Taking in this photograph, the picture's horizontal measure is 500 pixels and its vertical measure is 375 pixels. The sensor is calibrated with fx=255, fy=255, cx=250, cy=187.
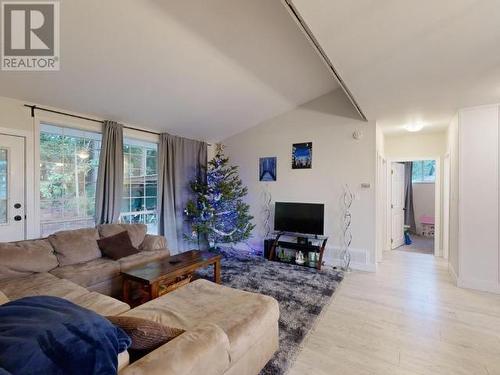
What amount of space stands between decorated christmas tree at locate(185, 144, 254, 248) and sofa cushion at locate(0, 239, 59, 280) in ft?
7.22

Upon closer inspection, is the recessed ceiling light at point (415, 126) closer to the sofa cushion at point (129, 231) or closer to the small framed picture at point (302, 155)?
the small framed picture at point (302, 155)

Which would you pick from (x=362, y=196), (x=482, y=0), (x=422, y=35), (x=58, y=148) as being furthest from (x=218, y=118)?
(x=482, y=0)

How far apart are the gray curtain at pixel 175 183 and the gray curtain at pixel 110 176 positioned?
0.78 metres

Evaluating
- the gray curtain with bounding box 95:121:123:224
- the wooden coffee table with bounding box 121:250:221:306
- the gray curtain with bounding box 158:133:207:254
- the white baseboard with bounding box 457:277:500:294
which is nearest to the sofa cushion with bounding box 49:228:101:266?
the gray curtain with bounding box 95:121:123:224

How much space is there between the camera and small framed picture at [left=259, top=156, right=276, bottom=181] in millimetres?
5023

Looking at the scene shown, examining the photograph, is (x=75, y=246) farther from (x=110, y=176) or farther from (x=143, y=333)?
(x=143, y=333)

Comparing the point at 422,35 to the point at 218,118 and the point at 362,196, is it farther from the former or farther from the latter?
the point at 218,118

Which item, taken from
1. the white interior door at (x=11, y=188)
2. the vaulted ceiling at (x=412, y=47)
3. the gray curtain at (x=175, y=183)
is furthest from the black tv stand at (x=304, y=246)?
the white interior door at (x=11, y=188)

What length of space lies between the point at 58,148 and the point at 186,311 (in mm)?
3008

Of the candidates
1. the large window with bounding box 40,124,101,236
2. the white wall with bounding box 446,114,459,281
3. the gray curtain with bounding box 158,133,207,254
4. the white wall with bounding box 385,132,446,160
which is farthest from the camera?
the white wall with bounding box 385,132,446,160

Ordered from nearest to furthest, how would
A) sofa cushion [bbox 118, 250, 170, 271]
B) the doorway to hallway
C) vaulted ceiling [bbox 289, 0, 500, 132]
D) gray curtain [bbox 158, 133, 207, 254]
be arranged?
1. vaulted ceiling [bbox 289, 0, 500, 132]
2. sofa cushion [bbox 118, 250, 170, 271]
3. gray curtain [bbox 158, 133, 207, 254]
4. the doorway to hallway

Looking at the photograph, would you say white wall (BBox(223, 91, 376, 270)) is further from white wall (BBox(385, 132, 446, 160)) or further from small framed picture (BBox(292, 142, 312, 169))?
white wall (BBox(385, 132, 446, 160))

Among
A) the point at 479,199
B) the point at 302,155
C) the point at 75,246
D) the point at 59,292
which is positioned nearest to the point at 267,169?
the point at 302,155

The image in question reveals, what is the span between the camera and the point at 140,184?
4445 mm
